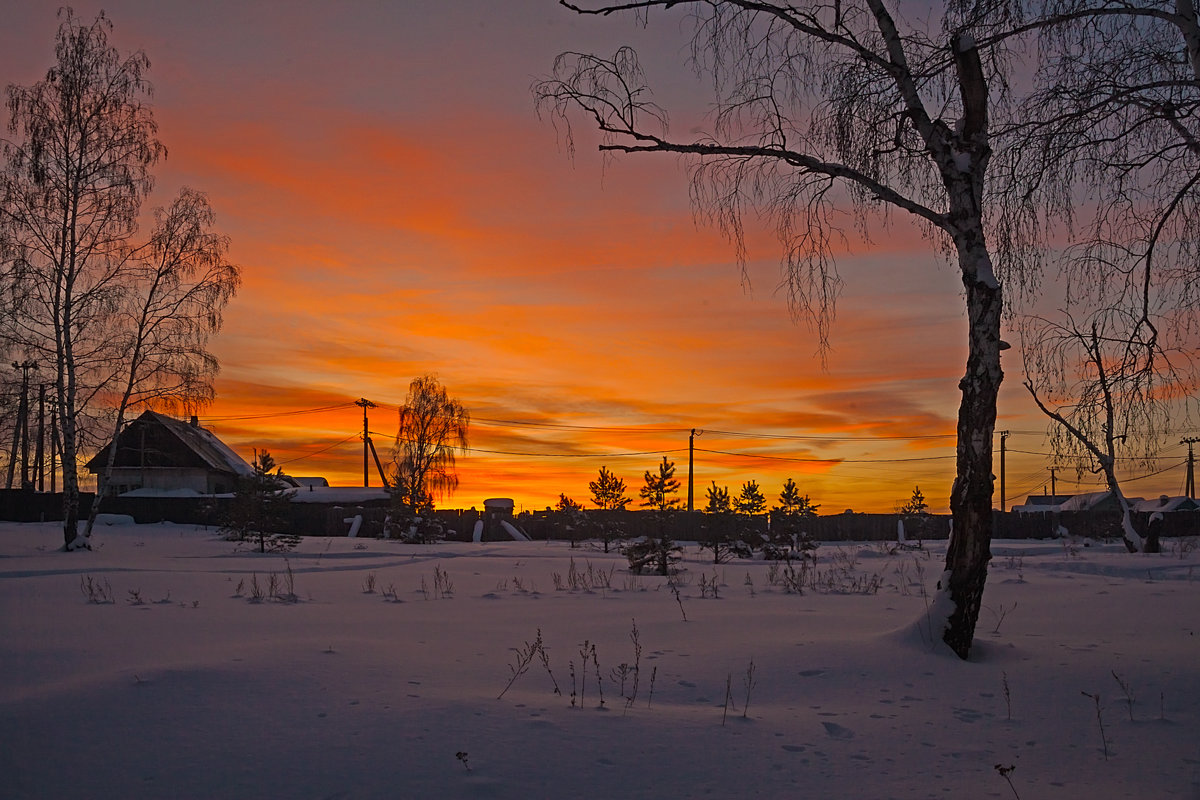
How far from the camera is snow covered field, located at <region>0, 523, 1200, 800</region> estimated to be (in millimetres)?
3670

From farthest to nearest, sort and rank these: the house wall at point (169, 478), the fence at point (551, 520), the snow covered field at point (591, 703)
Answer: the house wall at point (169, 478) → the fence at point (551, 520) → the snow covered field at point (591, 703)

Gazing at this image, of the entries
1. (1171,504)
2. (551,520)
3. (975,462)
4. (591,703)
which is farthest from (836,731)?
(1171,504)

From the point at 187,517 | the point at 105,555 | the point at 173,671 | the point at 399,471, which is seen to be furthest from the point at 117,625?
the point at 399,471

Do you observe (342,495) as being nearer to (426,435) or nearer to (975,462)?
(426,435)

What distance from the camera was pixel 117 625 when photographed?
7617 mm

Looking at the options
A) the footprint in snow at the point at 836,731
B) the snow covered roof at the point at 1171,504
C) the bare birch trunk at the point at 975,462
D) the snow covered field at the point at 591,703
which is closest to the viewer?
the snow covered field at the point at 591,703

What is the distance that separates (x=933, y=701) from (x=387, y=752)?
3.26 metres

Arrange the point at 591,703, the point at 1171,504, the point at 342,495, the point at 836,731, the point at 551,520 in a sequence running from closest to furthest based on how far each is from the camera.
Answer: the point at 836,731 → the point at 591,703 → the point at 551,520 → the point at 342,495 → the point at 1171,504

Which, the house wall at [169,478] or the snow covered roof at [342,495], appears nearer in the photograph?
the house wall at [169,478]

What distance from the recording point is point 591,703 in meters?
4.88

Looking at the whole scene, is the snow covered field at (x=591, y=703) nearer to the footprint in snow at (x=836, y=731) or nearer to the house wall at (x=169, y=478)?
the footprint in snow at (x=836, y=731)

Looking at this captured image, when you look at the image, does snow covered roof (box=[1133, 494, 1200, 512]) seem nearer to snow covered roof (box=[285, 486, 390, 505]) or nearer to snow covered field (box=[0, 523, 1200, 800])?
snow covered roof (box=[285, 486, 390, 505])

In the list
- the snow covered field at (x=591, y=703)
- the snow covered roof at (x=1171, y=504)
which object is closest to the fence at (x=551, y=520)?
the snow covered roof at (x=1171, y=504)

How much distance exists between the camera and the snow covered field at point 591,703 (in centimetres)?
367
